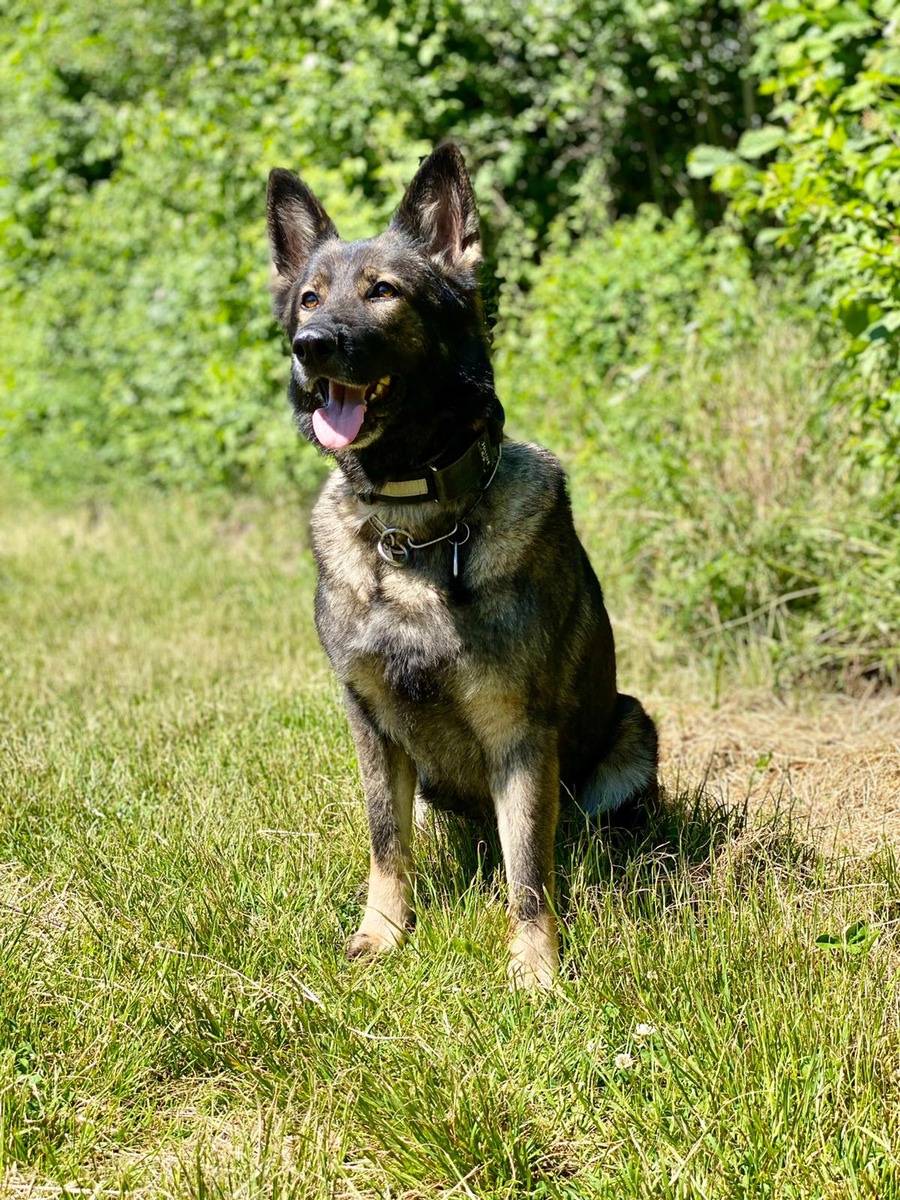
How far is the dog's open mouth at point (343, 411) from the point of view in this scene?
9.04 feet

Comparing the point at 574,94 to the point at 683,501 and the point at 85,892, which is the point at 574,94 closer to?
the point at 683,501

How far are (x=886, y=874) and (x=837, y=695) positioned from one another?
184cm

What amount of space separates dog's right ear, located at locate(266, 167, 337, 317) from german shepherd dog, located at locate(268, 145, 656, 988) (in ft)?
0.04

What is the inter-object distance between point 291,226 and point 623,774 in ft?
5.83

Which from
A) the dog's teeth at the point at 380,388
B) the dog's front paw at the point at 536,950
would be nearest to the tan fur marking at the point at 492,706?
the dog's front paw at the point at 536,950

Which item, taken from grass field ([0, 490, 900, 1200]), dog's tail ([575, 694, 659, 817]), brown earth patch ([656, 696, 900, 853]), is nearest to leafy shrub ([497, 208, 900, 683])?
brown earth patch ([656, 696, 900, 853])

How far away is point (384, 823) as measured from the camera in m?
2.98

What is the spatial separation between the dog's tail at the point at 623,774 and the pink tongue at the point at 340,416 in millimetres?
1204

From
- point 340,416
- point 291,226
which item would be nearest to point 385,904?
point 340,416

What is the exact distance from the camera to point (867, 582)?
14.5ft

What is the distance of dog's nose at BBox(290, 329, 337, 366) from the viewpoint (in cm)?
262

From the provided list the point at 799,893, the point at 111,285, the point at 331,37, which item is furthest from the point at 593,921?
the point at 111,285

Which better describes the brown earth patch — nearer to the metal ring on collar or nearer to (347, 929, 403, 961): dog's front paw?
(347, 929, 403, 961): dog's front paw

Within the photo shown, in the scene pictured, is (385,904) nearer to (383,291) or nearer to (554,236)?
(383,291)
